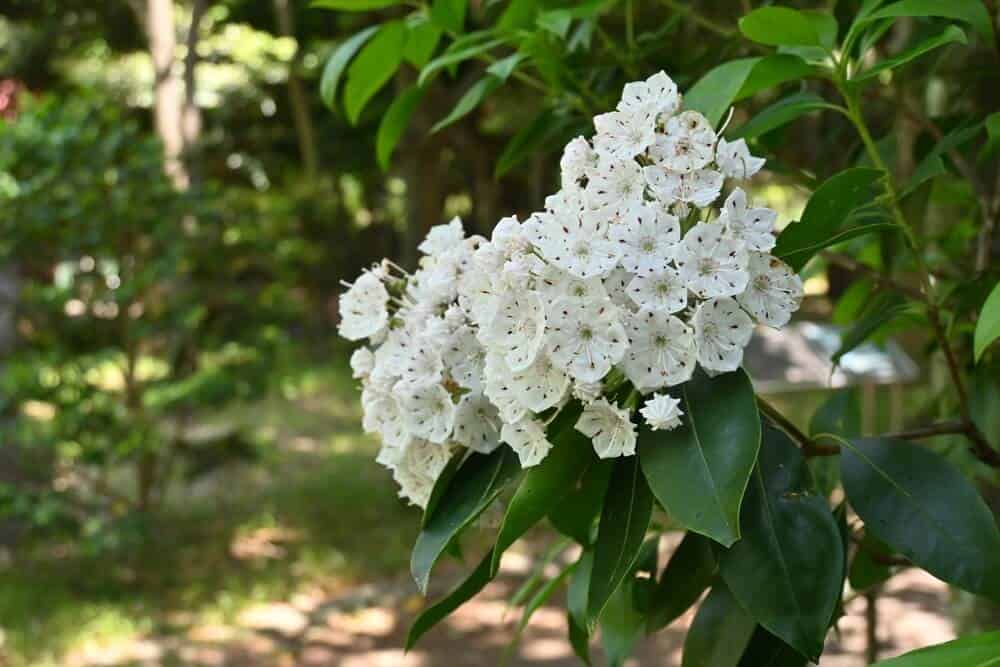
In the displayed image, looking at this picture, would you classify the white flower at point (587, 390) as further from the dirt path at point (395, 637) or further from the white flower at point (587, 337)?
the dirt path at point (395, 637)

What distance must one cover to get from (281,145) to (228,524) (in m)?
5.97

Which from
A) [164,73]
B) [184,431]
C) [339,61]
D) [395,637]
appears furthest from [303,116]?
[339,61]

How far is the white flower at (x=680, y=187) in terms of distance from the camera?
807 mm

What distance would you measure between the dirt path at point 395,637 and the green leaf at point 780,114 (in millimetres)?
2507

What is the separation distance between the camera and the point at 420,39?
1.27m

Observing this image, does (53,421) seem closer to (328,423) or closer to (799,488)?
(328,423)

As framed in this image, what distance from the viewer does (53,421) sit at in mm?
3951

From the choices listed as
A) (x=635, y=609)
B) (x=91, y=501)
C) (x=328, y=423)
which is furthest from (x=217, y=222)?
(x=635, y=609)

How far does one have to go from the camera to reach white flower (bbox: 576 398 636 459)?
0.77 metres

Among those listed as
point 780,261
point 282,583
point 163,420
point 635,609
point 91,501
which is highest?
point 163,420

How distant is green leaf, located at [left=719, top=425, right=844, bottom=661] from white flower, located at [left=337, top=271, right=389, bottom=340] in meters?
0.37

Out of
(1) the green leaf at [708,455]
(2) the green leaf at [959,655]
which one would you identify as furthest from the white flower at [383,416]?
(2) the green leaf at [959,655]

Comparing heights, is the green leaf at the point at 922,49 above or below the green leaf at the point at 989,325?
above

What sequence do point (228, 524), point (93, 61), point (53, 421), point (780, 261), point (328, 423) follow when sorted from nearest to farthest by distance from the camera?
point (780, 261), point (53, 421), point (228, 524), point (328, 423), point (93, 61)
